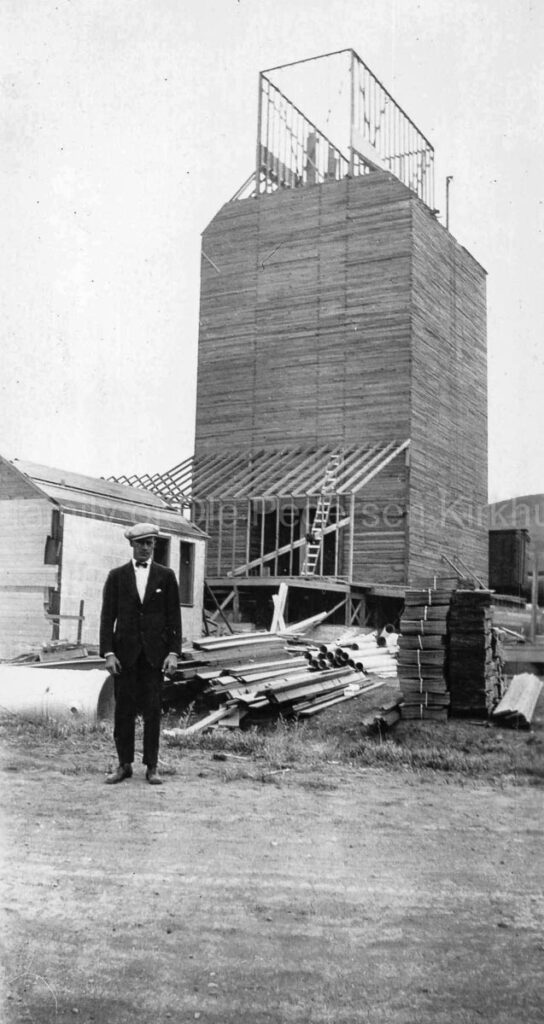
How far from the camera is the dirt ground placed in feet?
12.4

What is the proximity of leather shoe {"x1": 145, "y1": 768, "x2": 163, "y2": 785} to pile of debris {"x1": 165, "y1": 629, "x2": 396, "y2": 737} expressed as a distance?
3.20m

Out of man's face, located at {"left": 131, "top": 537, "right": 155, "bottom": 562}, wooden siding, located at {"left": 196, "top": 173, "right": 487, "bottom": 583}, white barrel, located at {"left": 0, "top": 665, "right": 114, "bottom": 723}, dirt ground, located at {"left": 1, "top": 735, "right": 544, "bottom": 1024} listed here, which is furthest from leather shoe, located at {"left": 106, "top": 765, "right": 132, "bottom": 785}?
wooden siding, located at {"left": 196, "top": 173, "right": 487, "bottom": 583}

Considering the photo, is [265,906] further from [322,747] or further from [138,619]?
[322,747]

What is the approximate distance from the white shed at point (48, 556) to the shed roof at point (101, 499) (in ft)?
0.11

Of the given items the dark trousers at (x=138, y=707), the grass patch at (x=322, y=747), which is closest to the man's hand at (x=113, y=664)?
the dark trousers at (x=138, y=707)

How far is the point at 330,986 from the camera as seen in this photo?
3.90 m

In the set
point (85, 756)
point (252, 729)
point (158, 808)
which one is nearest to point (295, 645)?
point (252, 729)

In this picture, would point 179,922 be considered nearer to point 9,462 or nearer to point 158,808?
point 158,808

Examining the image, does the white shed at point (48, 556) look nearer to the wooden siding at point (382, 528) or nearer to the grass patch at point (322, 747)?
the grass patch at point (322, 747)

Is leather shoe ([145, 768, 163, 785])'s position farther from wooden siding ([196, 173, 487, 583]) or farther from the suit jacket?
wooden siding ([196, 173, 487, 583])

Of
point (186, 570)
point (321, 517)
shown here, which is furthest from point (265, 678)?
point (321, 517)

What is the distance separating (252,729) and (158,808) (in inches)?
203

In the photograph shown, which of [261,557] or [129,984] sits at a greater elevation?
[261,557]

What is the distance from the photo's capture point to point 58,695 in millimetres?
11797
